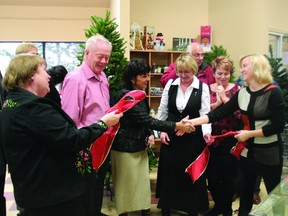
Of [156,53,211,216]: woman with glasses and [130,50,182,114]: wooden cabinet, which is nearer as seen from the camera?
→ [156,53,211,216]: woman with glasses

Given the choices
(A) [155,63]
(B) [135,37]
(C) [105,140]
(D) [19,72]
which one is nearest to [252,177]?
(C) [105,140]

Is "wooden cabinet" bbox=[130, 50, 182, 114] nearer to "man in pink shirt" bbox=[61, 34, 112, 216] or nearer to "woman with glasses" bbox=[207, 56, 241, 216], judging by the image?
"woman with glasses" bbox=[207, 56, 241, 216]

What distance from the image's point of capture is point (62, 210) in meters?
1.60

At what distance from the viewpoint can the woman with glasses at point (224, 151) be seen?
285 cm

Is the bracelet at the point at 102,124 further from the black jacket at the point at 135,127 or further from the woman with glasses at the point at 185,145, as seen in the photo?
the woman with glasses at the point at 185,145

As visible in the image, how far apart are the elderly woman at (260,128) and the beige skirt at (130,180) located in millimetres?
885

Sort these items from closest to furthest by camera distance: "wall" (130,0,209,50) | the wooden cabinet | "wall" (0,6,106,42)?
the wooden cabinet
"wall" (130,0,209,50)
"wall" (0,6,106,42)

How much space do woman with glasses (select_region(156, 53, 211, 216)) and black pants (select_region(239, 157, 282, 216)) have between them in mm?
503

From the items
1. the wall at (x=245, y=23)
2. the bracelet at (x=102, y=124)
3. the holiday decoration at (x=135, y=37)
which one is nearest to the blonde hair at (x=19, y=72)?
the bracelet at (x=102, y=124)

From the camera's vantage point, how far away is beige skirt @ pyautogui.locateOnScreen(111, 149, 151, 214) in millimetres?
2703

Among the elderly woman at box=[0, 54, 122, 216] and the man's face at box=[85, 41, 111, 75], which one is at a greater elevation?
the man's face at box=[85, 41, 111, 75]

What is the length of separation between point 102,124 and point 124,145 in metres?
0.95

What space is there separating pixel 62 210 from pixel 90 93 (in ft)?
3.15

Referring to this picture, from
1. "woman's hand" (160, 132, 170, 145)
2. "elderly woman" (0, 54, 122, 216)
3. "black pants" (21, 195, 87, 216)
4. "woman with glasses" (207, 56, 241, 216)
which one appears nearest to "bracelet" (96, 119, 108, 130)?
"elderly woman" (0, 54, 122, 216)
